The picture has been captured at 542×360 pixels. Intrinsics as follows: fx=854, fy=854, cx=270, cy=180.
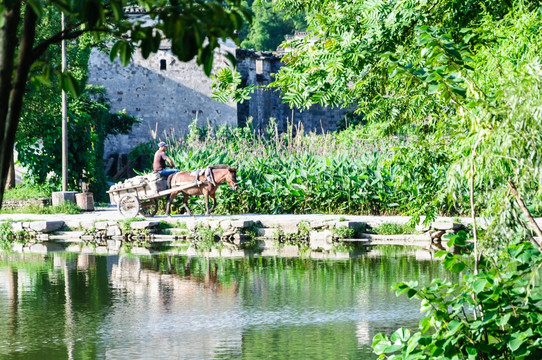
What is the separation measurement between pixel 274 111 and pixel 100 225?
1911 centimetres

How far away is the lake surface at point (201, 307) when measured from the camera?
26.6 ft

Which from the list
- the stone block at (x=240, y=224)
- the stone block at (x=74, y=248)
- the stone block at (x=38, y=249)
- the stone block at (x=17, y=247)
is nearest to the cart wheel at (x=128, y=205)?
the stone block at (x=74, y=248)

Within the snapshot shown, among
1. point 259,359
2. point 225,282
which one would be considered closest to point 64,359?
point 259,359

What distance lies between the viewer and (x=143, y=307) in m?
10.4

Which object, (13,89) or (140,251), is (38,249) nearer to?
(140,251)

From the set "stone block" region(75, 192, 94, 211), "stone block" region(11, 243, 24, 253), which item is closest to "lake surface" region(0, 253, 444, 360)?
"stone block" region(11, 243, 24, 253)

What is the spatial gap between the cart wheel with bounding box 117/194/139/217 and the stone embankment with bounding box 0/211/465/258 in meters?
0.37

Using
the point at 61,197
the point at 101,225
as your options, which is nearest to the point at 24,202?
the point at 61,197

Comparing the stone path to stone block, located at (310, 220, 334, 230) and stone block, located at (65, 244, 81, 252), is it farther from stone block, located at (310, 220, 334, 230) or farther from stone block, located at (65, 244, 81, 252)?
stone block, located at (65, 244, 81, 252)

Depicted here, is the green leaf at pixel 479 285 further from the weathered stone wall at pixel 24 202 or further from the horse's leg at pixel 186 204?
the weathered stone wall at pixel 24 202

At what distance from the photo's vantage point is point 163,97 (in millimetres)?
34750

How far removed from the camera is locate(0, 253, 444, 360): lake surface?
809cm

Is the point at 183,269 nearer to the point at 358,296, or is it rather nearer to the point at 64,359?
the point at 358,296

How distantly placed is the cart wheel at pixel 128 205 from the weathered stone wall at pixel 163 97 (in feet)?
47.7
